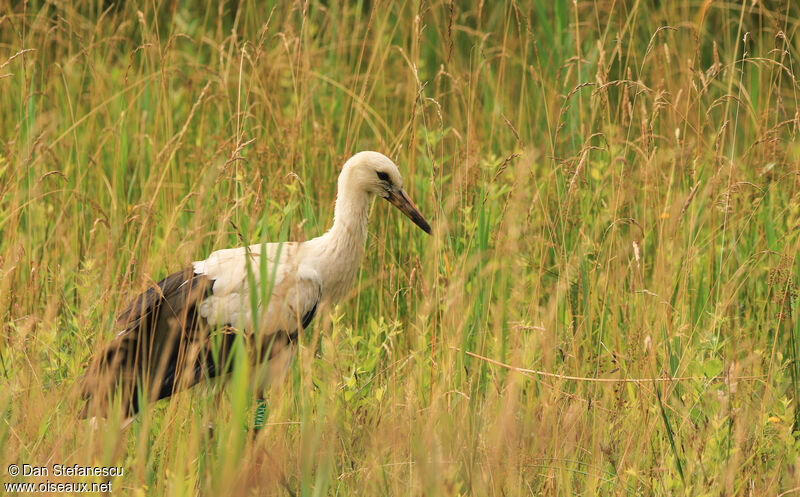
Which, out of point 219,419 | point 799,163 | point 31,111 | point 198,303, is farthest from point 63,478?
point 799,163

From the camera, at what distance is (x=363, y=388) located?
10.4 feet

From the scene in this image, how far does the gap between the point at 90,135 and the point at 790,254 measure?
134 inches

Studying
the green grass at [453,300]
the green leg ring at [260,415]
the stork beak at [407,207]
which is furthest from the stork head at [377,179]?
the green leg ring at [260,415]

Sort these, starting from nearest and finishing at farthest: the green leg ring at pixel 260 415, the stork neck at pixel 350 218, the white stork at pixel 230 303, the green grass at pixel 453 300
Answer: the green grass at pixel 453 300
the white stork at pixel 230 303
the green leg ring at pixel 260 415
the stork neck at pixel 350 218

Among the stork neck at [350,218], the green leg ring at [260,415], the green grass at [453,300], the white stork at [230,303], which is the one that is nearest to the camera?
the green grass at [453,300]

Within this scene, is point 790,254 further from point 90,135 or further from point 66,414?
point 90,135

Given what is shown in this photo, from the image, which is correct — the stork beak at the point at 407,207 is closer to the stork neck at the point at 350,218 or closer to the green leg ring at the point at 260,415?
the stork neck at the point at 350,218

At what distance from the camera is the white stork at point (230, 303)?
9.61 feet

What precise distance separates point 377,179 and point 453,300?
121 cm

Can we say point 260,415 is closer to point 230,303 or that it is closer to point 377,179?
point 230,303

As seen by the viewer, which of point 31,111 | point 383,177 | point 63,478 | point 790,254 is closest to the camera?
point 63,478

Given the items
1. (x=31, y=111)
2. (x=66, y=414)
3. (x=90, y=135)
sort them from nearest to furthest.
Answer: (x=66, y=414) < (x=31, y=111) < (x=90, y=135)

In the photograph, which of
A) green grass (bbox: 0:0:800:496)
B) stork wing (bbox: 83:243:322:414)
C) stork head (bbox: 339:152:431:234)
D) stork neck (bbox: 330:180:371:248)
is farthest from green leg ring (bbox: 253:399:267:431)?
stork head (bbox: 339:152:431:234)

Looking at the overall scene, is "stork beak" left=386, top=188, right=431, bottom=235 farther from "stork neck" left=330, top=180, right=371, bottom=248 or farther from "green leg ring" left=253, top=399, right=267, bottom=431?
"green leg ring" left=253, top=399, right=267, bottom=431
